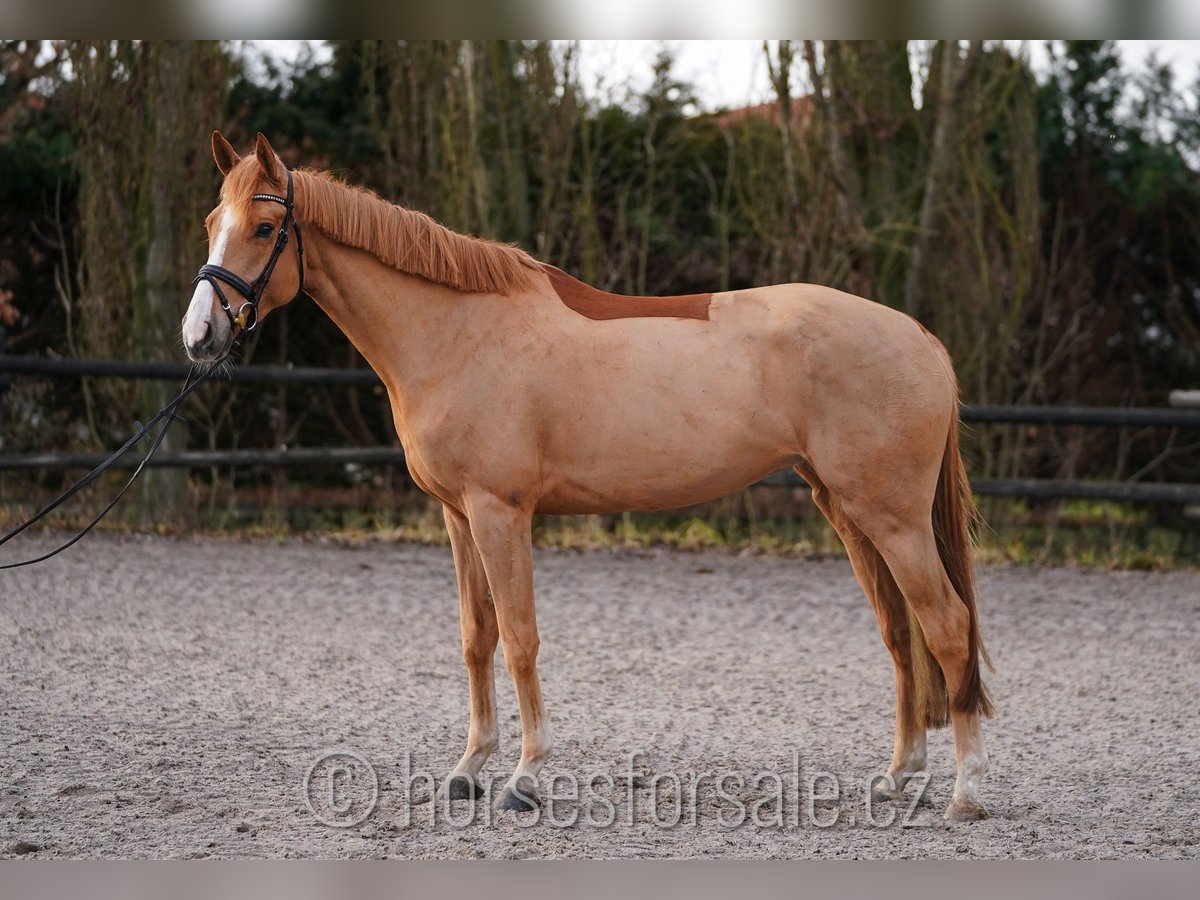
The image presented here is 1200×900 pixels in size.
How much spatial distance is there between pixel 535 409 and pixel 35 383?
7.11 m

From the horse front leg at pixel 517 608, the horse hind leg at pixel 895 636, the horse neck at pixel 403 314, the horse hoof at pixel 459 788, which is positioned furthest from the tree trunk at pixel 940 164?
the horse hoof at pixel 459 788

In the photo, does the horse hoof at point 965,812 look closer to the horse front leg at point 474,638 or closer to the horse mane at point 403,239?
the horse front leg at point 474,638

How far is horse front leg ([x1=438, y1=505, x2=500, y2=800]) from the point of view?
154 inches

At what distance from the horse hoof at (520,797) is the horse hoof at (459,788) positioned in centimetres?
15

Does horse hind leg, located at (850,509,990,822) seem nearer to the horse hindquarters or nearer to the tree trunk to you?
the horse hindquarters

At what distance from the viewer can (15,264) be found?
10.0m

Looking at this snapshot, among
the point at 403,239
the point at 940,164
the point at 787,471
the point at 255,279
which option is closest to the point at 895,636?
the point at 403,239

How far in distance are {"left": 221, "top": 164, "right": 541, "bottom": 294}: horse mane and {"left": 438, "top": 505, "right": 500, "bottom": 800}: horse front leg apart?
74cm

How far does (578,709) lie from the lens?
5.12 m

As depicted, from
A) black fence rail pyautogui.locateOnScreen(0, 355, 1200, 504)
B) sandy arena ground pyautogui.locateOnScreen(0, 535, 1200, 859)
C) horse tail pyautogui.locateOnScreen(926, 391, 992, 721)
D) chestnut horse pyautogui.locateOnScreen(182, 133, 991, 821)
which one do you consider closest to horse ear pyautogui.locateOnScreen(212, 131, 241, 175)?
chestnut horse pyautogui.locateOnScreen(182, 133, 991, 821)

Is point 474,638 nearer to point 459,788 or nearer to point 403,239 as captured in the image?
point 459,788

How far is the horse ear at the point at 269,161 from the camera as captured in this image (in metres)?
3.42

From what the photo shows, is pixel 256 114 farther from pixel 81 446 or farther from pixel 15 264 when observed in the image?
pixel 81 446

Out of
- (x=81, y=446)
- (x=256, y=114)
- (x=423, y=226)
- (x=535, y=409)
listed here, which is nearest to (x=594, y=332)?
(x=535, y=409)
